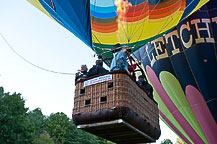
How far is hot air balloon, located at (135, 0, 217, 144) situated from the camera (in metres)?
6.44

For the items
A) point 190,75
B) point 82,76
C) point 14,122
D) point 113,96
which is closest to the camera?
point 113,96

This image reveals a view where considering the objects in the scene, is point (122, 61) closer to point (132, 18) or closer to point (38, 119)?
point (132, 18)

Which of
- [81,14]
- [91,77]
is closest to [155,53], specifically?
[81,14]

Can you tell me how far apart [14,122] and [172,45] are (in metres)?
12.7

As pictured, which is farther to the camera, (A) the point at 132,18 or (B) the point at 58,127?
(B) the point at 58,127

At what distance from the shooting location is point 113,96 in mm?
3004

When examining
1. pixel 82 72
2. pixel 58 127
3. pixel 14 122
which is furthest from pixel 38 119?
pixel 82 72

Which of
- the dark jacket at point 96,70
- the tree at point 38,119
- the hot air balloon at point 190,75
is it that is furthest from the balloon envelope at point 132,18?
the tree at point 38,119

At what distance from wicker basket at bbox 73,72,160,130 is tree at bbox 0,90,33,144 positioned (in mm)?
13949

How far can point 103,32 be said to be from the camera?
6496 mm

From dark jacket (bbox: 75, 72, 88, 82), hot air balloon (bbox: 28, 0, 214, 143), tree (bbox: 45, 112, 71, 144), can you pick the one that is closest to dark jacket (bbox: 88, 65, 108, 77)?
dark jacket (bbox: 75, 72, 88, 82)

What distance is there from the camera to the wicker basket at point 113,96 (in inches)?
118

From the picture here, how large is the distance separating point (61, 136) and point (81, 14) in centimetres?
2187

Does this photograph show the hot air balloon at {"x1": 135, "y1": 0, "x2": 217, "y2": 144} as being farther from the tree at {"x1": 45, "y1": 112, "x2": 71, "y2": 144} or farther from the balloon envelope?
the tree at {"x1": 45, "y1": 112, "x2": 71, "y2": 144}
